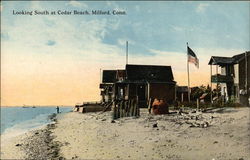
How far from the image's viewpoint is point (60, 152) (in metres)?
16.0

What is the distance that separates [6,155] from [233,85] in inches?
A: 1105

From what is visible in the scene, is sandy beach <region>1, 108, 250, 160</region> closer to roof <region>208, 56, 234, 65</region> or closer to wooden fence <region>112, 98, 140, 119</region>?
wooden fence <region>112, 98, 140, 119</region>

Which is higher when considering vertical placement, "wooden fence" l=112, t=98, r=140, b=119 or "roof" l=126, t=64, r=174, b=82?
"roof" l=126, t=64, r=174, b=82

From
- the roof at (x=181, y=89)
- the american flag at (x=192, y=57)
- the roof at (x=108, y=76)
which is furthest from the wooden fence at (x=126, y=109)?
the roof at (x=181, y=89)

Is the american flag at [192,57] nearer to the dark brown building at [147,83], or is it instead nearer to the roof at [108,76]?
the dark brown building at [147,83]

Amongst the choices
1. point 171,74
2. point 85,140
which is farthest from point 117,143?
point 171,74

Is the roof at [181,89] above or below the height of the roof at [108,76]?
below

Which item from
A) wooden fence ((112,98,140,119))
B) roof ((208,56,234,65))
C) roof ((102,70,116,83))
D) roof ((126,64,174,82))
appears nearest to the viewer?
wooden fence ((112,98,140,119))

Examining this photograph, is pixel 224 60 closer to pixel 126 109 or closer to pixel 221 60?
pixel 221 60

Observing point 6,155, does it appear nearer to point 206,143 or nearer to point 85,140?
point 85,140

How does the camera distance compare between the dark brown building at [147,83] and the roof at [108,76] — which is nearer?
the dark brown building at [147,83]

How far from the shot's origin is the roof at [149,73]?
4399 cm

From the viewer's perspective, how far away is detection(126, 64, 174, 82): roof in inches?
1732

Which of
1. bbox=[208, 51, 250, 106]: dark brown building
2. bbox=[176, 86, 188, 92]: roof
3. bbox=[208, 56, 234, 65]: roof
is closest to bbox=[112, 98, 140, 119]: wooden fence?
bbox=[208, 51, 250, 106]: dark brown building
